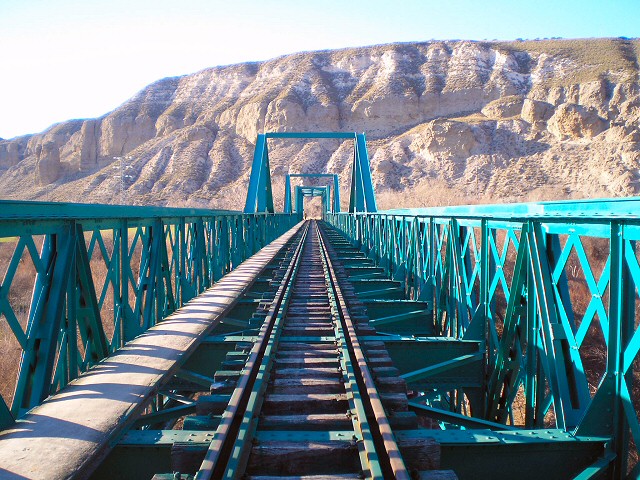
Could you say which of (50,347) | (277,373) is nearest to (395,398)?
(277,373)

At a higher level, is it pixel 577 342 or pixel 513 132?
pixel 513 132

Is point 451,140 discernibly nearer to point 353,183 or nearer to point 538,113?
point 538,113

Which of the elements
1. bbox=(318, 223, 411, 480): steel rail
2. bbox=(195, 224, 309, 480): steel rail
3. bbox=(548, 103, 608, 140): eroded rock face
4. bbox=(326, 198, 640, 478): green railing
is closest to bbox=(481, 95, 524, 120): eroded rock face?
bbox=(548, 103, 608, 140): eroded rock face

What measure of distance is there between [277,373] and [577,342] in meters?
2.24

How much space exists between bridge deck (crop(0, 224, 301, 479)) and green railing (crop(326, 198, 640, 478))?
2920 millimetres

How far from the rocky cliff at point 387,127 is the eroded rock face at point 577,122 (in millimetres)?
134

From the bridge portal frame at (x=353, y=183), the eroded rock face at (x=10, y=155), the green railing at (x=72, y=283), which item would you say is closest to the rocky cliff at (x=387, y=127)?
the eroded rock face at (x=10, y=155)

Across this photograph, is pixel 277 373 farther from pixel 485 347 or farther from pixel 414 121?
pixel 414 121

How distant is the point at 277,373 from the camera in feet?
13.2

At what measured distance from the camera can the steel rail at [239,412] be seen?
8.39 ft

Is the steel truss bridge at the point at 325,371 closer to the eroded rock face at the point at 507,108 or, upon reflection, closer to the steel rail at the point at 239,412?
the steel rail at the point at 239,412

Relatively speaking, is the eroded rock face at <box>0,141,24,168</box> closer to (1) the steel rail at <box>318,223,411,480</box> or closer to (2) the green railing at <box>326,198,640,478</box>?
(2) the green railing at <box>326,198,640,478</box>

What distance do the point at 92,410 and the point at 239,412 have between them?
3.33 ft

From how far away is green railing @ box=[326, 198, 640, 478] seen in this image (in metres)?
2.78
